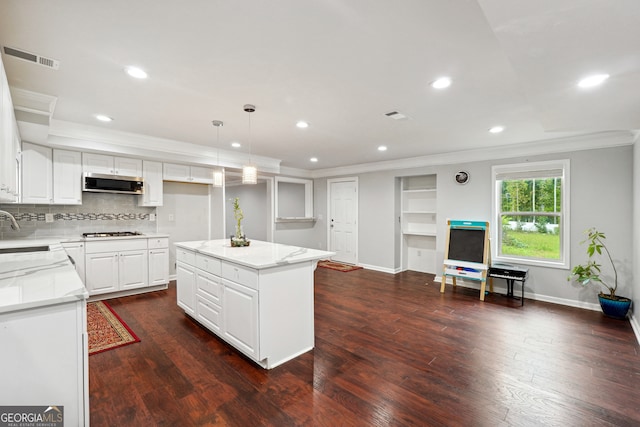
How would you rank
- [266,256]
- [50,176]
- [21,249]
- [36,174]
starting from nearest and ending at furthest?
[266,256], [21,249], [36,174], [50,176]

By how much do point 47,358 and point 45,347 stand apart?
0.06 meters

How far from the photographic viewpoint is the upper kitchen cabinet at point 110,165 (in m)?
4.09

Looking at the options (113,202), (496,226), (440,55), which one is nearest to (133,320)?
(113,202)

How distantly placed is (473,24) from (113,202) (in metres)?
5.14

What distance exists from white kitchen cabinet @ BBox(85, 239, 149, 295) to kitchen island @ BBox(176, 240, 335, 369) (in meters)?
1.93

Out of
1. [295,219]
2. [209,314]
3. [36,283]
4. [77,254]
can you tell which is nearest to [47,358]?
[36,283]

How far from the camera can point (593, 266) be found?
12.6 feet

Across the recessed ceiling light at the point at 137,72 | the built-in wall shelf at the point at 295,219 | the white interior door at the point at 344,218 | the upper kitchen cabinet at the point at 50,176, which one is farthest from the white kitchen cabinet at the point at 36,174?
the white interior door at the point at 344,218

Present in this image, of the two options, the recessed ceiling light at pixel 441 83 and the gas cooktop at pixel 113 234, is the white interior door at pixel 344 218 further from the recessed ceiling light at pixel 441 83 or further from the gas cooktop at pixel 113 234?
the recessed ceiling light at pixel 441 83

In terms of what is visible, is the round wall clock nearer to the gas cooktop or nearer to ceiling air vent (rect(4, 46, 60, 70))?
ceiling air vent (rect(4, 46, 60, 70))

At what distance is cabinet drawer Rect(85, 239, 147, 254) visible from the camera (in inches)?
156

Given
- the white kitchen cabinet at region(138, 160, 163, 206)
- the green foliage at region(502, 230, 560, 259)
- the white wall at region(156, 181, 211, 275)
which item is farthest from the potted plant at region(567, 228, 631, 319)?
the white kitchen cabinet at region(138, 160, 163, 206)

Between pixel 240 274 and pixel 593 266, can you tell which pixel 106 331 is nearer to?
pixel 240 274

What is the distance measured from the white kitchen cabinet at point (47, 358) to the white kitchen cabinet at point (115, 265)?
10.5 ft
